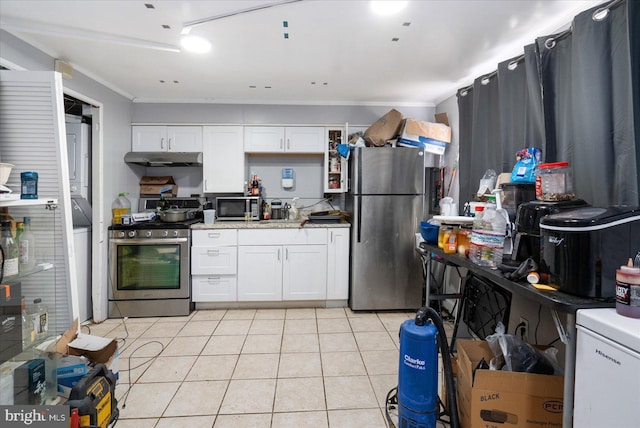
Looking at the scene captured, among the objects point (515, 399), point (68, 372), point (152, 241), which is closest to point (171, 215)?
point (152, 241)

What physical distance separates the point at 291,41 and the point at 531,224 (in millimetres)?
2026

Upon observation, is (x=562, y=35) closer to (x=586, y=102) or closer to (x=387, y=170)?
(x=586, y=102)

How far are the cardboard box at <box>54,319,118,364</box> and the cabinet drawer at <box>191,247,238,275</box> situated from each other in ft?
4.42

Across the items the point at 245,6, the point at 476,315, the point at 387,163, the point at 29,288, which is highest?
the point at 245,6

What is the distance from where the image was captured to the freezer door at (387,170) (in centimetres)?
332

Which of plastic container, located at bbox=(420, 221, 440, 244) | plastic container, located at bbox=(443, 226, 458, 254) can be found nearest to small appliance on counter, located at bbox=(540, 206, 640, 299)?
plastic container, located at bbox=(443, 226, 458, 254)

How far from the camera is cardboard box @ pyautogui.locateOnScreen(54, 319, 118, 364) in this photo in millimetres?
1964

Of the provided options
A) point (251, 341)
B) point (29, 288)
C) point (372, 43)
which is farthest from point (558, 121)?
point (29, 288)

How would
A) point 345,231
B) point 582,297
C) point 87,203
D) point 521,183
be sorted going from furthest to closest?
point 345,231 → point 87,203 → point 521,183 → point 582,297

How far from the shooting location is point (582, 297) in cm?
119

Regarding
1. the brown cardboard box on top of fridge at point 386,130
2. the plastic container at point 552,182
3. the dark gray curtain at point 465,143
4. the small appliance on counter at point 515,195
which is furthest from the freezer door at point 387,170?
the plastic container at point 552,182

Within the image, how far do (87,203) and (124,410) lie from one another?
225cm

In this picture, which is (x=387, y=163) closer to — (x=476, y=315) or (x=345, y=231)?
(x=345, y=231)

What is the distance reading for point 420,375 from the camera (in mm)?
1548
